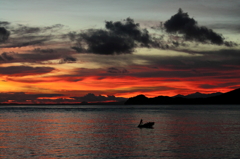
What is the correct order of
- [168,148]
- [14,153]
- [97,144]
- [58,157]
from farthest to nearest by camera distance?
[97,144], [168,148], [14,153], [58,157]

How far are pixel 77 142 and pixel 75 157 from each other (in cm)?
1138

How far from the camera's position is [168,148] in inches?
1580

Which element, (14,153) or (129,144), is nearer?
(14,153)

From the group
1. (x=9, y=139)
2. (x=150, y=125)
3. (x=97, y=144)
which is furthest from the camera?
(x=150, y=125)

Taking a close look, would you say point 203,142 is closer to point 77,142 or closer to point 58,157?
point 77,142

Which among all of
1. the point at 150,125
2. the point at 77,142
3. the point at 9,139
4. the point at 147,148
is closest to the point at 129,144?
the point at 147,148

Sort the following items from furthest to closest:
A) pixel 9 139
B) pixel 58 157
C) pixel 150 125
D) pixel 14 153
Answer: pixel 150 125
pixel 9 139
pixel 14 153
pixel 58 157

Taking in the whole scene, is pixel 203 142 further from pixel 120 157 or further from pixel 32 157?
pixel 32 157

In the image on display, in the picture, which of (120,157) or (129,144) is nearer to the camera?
(120,157)

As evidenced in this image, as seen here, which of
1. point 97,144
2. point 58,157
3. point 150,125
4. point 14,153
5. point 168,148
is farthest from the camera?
point 150,125

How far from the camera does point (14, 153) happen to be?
3734cm

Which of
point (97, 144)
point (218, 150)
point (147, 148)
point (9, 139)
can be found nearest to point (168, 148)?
point (147, 148)

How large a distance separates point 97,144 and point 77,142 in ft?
11.4

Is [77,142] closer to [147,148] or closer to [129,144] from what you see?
[129,144]
